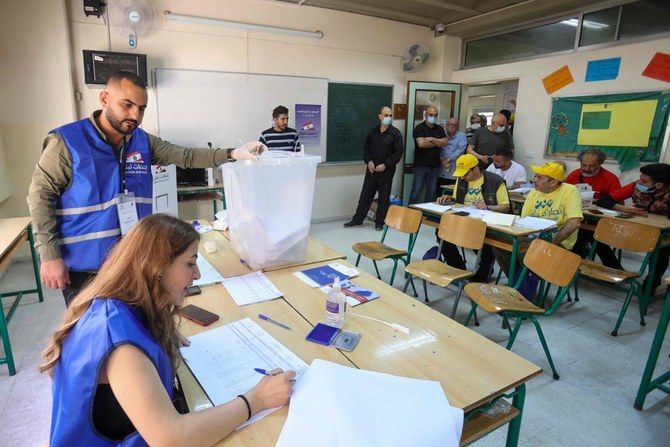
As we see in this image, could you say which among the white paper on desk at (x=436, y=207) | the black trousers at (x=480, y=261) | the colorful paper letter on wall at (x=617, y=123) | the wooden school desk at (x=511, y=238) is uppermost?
the colorful paper letter on wall at (x=617, y=123)

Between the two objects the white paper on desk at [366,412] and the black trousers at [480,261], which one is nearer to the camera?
the white paper on desk at [366,412]

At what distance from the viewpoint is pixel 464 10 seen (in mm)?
5082

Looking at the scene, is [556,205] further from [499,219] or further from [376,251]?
[376,251]

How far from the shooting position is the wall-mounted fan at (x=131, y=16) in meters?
3.84

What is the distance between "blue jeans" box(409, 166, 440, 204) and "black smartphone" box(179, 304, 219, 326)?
191 inches

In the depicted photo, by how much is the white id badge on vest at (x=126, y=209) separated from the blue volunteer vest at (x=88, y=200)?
A: 0.7 inches

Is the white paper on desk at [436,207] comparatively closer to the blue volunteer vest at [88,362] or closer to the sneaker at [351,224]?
the sneaker at [351,224]

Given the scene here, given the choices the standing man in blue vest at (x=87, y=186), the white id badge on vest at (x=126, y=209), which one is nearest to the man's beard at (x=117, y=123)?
the standing man in blue vest at (x=87, y=186)

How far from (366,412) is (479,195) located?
2.97 metres

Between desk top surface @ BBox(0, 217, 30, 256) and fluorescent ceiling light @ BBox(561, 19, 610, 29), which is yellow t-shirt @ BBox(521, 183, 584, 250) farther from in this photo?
desk top surface @ BBox(0, 217, 30, 256)

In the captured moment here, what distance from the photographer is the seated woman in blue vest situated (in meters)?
0.75

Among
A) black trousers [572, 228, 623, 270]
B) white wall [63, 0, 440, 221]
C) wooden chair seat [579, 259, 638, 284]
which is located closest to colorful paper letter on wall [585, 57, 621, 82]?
black trousers [572, 228, 623, 270]

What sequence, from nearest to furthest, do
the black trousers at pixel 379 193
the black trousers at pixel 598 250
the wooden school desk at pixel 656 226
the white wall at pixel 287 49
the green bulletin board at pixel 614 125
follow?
the wooden school desk at pixel 656 226 < the black trousers at pixel 598 250 < the green bulletin board at pixel 614 125 < the white wall at pixel 287 49 < the black trousers at pixel 379 193

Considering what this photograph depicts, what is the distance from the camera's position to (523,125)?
5.29 meters
